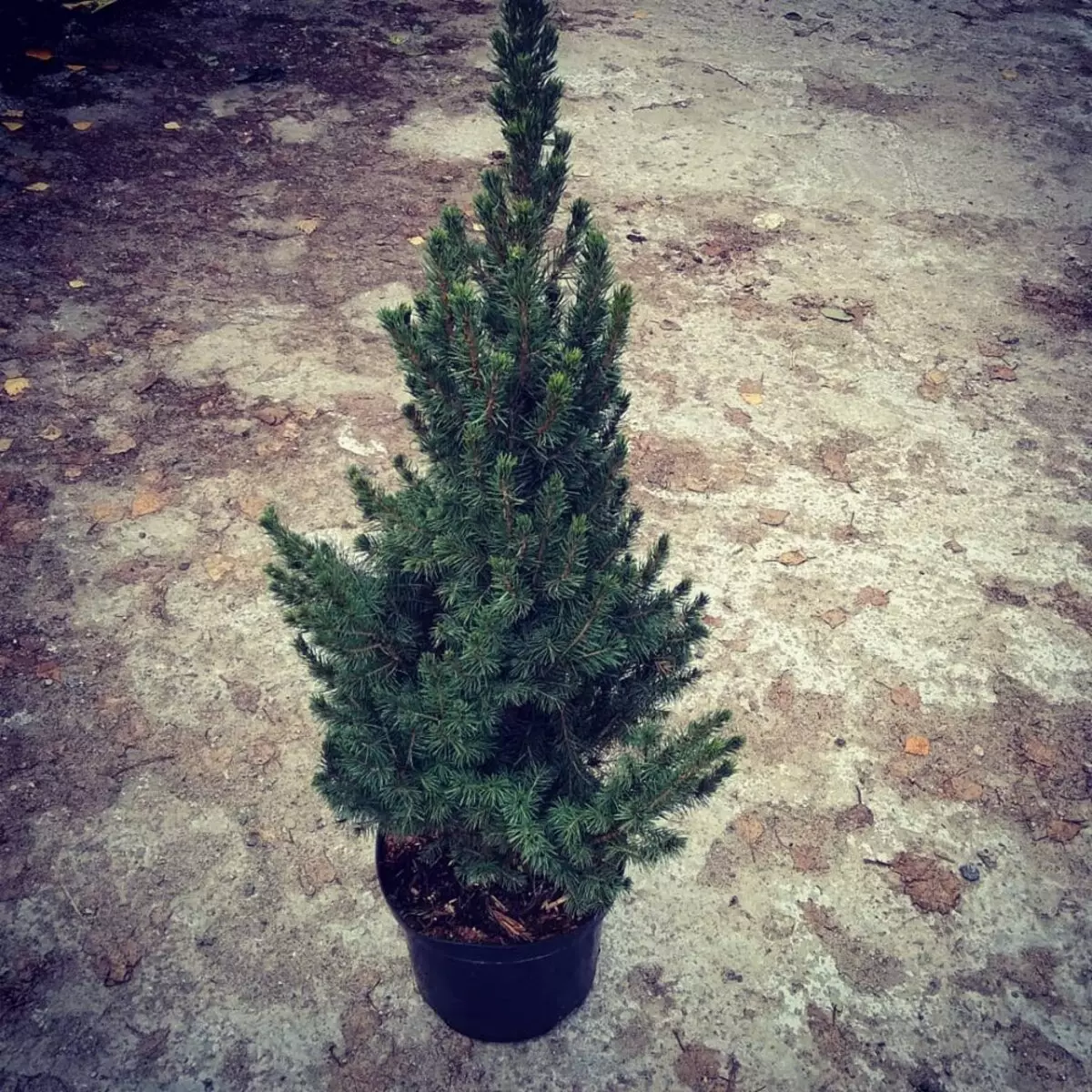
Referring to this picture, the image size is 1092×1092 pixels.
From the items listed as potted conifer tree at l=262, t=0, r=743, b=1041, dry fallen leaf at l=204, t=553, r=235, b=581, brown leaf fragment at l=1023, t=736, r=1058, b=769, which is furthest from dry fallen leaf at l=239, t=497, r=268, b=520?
brown leaf fragment at l=1023, t=736, r=1058, b=769

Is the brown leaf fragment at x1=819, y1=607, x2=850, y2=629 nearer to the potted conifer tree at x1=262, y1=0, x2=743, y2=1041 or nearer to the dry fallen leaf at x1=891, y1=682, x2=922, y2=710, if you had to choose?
the dry fallen leaf at x1=891, y1=682, x2=922, y2=710

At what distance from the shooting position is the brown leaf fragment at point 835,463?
494cm

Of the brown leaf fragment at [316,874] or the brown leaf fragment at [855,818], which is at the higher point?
the brown leaf fragment at [855,818]

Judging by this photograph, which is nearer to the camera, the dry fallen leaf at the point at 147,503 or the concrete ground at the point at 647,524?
the concrete ground at the point at 647,524

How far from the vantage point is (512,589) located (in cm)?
225

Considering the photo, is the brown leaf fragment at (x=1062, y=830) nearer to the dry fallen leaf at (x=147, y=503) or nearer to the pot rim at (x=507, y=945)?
the pot rim at (x=507, y=945)

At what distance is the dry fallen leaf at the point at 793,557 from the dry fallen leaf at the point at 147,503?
2824 mm

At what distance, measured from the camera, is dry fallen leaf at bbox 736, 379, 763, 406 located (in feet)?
17.5

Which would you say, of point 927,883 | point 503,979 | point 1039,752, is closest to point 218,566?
point 503,979

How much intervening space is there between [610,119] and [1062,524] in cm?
468

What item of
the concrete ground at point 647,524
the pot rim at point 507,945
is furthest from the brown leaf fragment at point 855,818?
the pot rim at point 507,945

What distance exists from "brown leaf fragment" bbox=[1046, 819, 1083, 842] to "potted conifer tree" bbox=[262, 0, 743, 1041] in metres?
1.74

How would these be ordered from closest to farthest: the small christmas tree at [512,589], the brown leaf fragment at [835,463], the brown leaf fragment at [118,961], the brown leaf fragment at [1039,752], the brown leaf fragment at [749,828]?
the small christmas tree at [512,589] < the brown leaf fragment at [118,961] < the brown leaf fragment at [749,828] < the brown leaf fragment at [1039,752] < the brown leaf fragment at [835,463]

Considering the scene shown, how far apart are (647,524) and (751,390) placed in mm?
1243
